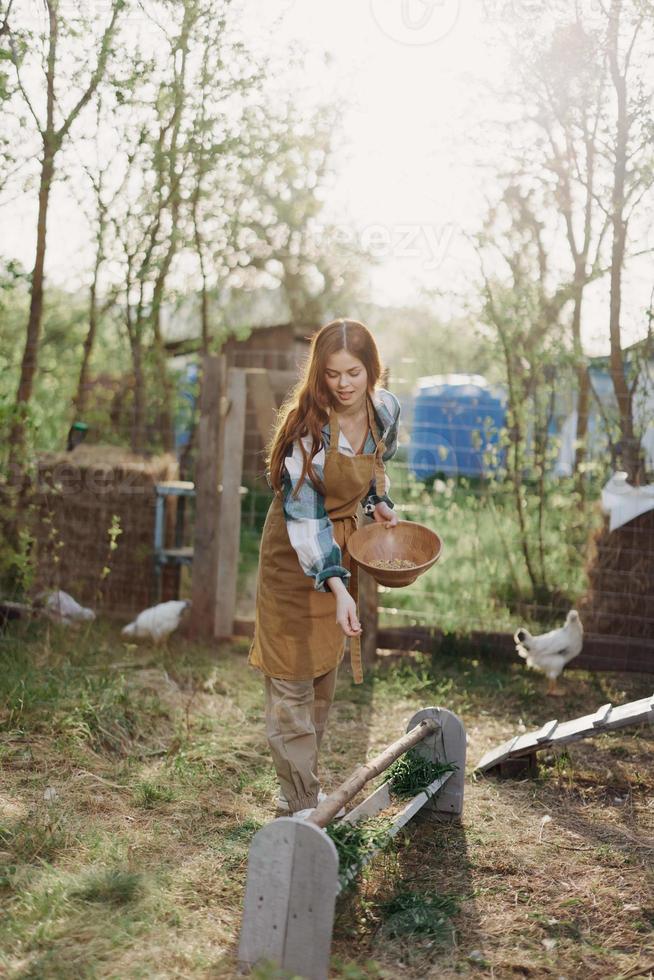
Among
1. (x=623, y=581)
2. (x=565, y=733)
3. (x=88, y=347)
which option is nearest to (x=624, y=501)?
(x=623, y=581)

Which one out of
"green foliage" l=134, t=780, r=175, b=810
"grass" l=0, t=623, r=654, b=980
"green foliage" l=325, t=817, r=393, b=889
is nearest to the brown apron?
"green foliage" l=325, t=817, r=393, b=889

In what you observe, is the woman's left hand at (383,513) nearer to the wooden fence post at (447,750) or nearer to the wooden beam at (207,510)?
the wooden fence post at (447,750)

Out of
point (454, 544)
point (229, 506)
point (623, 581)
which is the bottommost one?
point (623, 581)

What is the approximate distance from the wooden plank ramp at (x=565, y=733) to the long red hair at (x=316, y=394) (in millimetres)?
1552

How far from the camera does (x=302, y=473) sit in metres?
3.18

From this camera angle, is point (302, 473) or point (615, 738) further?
point (615, 738)

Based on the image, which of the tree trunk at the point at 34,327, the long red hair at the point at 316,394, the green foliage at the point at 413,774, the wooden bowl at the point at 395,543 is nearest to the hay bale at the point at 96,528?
the tree trunk at the point at 34,327

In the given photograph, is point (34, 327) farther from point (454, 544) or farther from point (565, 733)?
point (565, 733)

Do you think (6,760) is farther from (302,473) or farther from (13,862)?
(302,473)

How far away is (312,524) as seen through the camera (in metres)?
3.13

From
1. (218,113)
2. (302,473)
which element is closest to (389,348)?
(218,113)

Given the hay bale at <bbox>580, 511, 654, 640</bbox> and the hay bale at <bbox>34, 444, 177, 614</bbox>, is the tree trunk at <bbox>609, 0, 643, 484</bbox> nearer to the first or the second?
the hay bale at <bbox>580, 511, 654, 640</bbox>

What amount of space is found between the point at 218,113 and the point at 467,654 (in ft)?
13.7

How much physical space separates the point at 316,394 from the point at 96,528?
374cm
